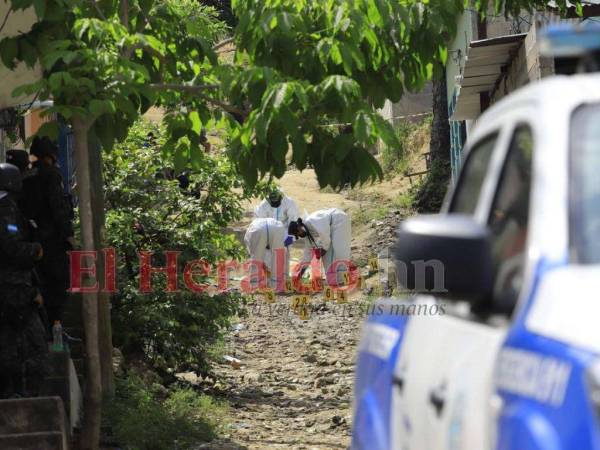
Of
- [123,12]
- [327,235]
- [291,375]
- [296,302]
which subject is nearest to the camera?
[123,12]

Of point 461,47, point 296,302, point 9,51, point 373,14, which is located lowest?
point 296,302

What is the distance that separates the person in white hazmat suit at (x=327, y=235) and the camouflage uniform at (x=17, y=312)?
1103cm

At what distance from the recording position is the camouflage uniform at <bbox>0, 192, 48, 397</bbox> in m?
7.51

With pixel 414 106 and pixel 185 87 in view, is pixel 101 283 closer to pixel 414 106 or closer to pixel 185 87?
pixel 185 87

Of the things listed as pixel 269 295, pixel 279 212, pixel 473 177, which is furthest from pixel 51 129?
pixel 279 212

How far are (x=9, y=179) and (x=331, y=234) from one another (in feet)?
37.8

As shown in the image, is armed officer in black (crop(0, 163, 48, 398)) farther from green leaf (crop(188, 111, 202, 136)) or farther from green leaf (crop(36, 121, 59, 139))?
green leaf (crop(188, 111, 202, 136))

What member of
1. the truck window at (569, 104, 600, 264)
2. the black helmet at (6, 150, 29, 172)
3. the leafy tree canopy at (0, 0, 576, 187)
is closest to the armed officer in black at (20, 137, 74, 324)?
the black helmet at (6, 150, 29, 172)

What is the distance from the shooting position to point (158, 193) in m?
11.9

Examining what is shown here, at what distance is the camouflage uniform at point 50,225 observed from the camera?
30.5 ft

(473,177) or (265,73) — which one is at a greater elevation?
(265,73)

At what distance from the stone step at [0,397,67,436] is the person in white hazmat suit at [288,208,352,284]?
11.6 meters

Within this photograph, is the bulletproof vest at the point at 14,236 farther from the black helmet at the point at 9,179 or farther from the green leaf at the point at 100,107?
the green leaf at the point at 100,107

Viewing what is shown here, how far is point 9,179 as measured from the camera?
7535 millimetres
